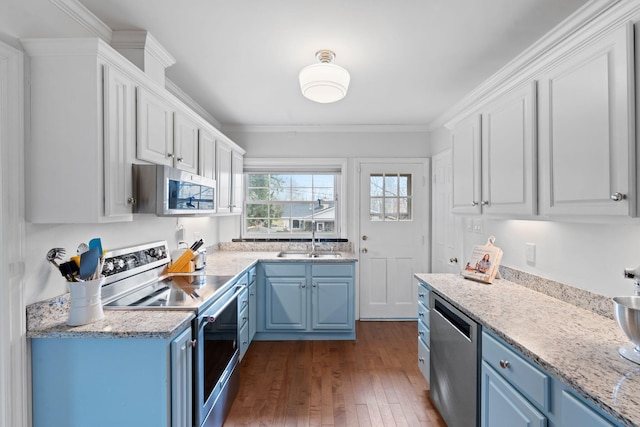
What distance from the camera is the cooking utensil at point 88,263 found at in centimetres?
134

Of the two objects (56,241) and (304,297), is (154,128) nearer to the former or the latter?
(56,241)

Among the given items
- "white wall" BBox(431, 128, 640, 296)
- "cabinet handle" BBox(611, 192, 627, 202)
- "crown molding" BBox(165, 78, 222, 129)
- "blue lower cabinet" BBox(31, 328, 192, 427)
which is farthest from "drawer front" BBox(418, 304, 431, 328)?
"crown molding" BBox(165, 78, 222, 129)

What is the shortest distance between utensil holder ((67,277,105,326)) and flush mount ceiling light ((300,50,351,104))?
5.13 feet

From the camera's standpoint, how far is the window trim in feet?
12.6

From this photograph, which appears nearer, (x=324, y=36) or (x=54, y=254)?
(x=54, y=254)

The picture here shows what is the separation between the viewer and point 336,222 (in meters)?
3.95

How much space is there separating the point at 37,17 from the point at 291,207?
2.85 metres

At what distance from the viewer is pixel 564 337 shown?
128 centimetres

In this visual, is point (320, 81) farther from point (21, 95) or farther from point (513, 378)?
point (513, 378)

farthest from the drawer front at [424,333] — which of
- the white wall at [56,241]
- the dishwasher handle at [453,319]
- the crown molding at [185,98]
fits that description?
the crown molding at [185,98]

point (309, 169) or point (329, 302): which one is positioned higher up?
point (309, 169)

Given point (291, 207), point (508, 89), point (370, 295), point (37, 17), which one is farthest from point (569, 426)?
point (291, 207)

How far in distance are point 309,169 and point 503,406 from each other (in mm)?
3067

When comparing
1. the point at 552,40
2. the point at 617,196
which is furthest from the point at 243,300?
the point at 552,40
